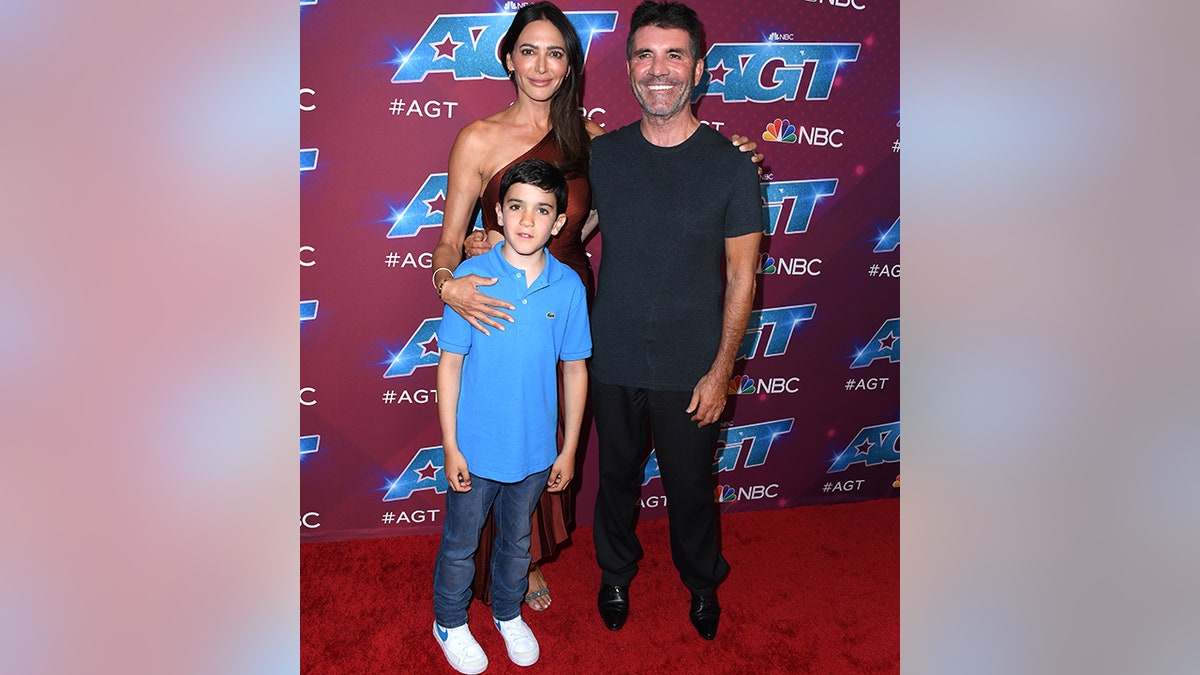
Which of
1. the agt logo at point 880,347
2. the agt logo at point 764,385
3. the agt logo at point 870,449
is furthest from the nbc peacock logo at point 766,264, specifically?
the agt logo at point 870,449

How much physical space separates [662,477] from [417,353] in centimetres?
127

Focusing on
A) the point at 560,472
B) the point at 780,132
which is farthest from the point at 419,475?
the point at 780,132

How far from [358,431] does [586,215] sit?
4.80 ft

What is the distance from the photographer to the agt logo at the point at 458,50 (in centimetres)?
302

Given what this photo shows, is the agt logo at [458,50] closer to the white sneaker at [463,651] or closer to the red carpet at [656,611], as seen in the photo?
the red carpet at [656,611]

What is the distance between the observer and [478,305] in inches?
81.3

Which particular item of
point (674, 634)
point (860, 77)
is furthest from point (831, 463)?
point (860, 77)

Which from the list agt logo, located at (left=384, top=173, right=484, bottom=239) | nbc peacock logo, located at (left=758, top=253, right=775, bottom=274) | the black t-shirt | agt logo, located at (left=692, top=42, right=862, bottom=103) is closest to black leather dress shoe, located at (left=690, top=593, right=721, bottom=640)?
A: the black t-shirt

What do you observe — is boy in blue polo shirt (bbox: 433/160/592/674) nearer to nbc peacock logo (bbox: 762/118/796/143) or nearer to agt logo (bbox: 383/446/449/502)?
agt logo (bbox: 383/446/449/502)

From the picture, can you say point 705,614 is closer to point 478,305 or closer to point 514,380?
point 514,380
